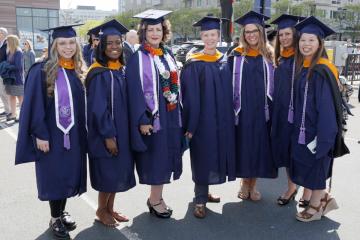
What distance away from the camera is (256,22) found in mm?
4105

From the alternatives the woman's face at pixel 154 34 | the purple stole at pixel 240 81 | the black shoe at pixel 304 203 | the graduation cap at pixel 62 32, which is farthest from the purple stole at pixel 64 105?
the black shoe at pixel 304 203

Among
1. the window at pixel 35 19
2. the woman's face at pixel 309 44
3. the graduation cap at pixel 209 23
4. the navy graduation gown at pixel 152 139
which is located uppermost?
the window at pixel 35 19

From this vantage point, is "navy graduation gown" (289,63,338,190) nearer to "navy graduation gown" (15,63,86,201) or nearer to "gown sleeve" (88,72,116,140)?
"gown sleeve" (88,72,116,140)

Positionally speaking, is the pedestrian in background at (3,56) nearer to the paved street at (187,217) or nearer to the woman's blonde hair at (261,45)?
the paved street at (187,217)

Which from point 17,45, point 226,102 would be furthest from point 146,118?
point 17,45

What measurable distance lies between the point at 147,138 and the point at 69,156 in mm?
727

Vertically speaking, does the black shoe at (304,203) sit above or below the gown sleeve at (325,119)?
below

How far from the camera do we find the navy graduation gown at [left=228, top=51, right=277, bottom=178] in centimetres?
411

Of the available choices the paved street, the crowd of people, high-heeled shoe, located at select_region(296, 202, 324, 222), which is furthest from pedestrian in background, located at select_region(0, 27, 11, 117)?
high-heeled shoe, located at select_region(296, 202, 324, 222)

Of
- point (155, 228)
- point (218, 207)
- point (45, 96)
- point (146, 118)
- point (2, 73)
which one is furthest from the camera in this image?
point (2, 73)

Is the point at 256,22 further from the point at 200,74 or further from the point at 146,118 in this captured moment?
the point at 146,118

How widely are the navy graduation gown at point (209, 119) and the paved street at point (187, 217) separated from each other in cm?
46

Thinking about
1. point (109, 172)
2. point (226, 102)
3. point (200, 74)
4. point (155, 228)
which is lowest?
point (155, 228)

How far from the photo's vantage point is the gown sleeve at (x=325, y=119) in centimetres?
358
